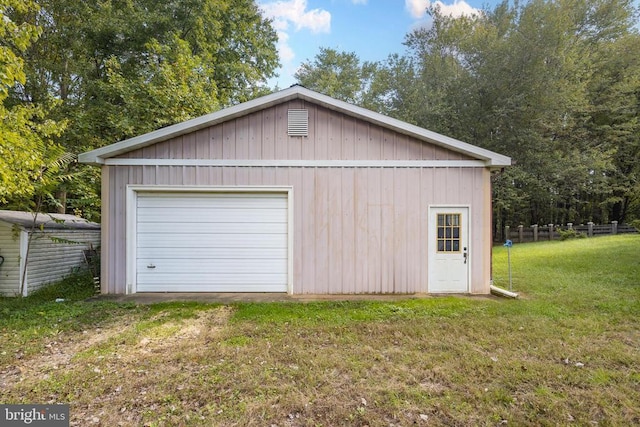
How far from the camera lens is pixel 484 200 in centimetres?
593

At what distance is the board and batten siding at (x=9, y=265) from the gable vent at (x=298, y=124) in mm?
5796

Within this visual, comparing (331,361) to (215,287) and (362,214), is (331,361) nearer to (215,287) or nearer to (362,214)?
(362,214)

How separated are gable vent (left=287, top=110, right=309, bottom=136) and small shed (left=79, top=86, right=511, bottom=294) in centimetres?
2

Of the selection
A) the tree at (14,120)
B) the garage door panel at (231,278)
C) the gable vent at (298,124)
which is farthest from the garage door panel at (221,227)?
the tree at (14,120)

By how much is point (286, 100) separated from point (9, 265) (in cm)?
644

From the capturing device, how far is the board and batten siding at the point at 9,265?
6102 millimetres

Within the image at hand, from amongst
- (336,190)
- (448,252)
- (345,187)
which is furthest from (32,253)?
(448,252)

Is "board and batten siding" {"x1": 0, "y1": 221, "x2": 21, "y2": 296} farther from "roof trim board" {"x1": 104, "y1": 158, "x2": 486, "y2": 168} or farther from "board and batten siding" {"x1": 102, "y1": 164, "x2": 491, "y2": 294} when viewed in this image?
"roof trim board" {"x1": 104, "y1": 158, "x2": 486, "y2": 168}

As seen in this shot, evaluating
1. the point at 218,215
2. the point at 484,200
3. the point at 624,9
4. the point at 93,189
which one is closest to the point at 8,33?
the point at 218,215

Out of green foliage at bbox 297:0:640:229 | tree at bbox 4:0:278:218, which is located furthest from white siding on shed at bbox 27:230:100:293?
green foliage at bbox 297:0:640:229

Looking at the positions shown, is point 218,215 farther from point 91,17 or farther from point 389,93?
point 389,93

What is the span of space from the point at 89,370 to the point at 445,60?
2183 centimetres

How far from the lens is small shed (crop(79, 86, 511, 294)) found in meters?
5.93

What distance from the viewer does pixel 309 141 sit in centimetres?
599
